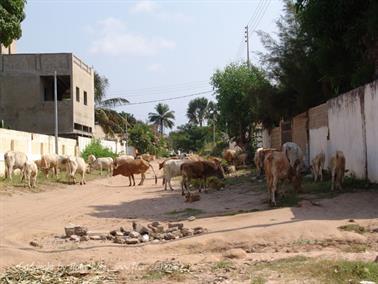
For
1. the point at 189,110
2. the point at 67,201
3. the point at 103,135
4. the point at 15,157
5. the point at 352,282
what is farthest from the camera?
the point at 189,110

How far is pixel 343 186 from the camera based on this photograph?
14.6 m

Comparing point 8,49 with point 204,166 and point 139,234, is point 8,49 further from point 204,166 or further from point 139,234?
point 139,234

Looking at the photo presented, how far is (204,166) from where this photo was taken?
1880cm

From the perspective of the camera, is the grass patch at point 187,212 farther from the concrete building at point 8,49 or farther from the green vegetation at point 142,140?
the green vegetation at point 142,140

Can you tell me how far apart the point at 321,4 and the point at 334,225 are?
9247mm

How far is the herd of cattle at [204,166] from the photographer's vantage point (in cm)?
1377

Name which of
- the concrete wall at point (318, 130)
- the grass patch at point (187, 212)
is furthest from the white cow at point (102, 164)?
the grass patch at point (187, 212)

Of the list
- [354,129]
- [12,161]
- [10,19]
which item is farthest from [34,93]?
[354,129]

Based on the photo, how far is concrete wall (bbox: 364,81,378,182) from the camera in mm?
13852

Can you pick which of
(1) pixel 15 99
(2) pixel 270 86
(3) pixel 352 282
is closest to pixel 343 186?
(3) pixel 352 282

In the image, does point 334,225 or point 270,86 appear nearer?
point 334,225

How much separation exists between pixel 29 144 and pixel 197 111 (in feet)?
242

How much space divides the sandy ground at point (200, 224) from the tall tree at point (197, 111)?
8242 centimetres

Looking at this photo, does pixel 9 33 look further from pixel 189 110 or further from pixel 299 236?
pixel 189 110
